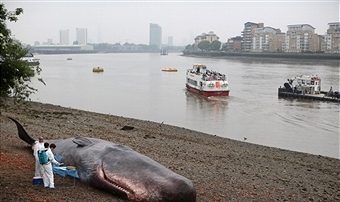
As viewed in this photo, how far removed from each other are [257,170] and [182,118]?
21.3 m

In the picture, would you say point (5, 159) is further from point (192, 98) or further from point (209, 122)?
point (192, 98)

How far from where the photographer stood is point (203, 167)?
593 inches

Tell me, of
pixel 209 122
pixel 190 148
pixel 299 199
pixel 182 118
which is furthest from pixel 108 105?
pixel 299 199

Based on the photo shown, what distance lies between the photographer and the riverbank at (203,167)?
33.6 ft

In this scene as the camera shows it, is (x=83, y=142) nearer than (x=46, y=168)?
No

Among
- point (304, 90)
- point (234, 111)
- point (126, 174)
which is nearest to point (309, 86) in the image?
point (304, 90)

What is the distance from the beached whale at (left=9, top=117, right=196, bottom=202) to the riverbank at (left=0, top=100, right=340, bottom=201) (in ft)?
1.14

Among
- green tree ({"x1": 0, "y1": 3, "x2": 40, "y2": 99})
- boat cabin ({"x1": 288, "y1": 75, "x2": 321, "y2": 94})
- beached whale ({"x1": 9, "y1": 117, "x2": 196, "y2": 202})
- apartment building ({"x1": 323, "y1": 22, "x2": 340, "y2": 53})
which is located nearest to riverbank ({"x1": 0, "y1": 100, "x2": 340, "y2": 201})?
beached whale ({"x1": 9, "y1": 117, "x2": 196, "y2": 202})

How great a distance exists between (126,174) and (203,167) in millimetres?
5648

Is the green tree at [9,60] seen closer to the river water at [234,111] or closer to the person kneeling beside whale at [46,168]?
the person kneeling beside whale at [46,168]

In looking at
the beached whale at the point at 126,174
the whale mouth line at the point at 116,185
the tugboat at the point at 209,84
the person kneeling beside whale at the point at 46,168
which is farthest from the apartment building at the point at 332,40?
the person kneeling beside whale at the point at 46,168

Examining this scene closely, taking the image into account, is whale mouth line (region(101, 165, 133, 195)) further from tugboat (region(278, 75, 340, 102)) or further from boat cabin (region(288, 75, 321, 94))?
boat cabin (region(288, 75, 321, 94))

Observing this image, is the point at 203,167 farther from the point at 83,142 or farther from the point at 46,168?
the point at 46,168

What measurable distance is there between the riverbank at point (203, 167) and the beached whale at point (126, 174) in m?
0.35
